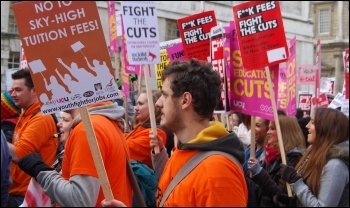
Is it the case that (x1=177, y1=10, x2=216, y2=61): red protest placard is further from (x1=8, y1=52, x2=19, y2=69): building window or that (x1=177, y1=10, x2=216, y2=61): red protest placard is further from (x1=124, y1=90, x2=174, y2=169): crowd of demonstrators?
(x1=8, y1=52, x2=19, y2=69): building window

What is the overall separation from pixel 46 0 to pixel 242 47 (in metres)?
3.08

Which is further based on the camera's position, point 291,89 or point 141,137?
point 291,89

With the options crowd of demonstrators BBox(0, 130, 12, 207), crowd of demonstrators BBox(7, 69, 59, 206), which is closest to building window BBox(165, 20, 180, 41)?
crowd of demonstrators BBox(7, 69, 59, 206)

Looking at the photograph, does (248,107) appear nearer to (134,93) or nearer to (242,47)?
(242,47)

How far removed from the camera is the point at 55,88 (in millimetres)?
3141

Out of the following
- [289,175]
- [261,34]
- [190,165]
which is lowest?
[289,175]

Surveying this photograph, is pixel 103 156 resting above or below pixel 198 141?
below

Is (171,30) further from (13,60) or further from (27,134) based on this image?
(27,134)

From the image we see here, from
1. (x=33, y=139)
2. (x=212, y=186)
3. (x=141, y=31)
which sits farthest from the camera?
(x=141, y=31)

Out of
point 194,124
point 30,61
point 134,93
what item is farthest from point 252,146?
point 134,93

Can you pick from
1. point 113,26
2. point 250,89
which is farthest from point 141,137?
point 113,26

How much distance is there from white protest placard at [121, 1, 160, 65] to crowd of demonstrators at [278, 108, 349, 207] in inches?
66.7

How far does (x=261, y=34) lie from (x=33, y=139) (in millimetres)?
2548

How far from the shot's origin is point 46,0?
306cm
